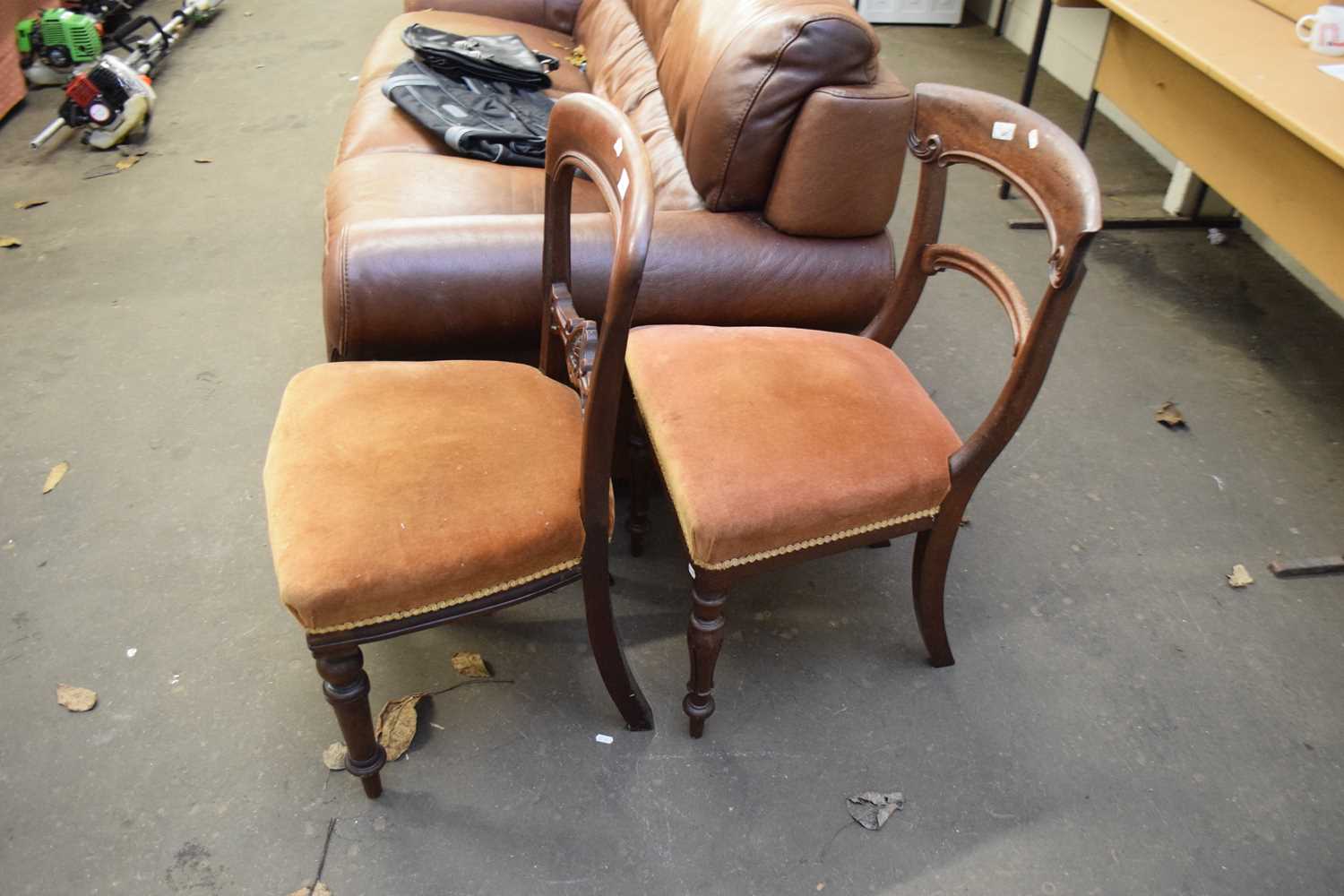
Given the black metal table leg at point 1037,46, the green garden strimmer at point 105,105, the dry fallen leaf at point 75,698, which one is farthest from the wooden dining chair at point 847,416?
the green garden strimmer at point 105,105

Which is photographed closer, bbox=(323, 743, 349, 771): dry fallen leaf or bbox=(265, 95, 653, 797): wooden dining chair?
bbox=(265, 95, 653, 797): wooden dining chair

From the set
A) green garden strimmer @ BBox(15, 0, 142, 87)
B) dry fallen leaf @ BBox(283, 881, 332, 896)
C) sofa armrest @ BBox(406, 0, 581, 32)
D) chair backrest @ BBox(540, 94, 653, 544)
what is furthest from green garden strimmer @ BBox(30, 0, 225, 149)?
dry fallen leaf @ BBox(283, 881, 332, 896)

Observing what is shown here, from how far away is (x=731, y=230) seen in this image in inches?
61.1

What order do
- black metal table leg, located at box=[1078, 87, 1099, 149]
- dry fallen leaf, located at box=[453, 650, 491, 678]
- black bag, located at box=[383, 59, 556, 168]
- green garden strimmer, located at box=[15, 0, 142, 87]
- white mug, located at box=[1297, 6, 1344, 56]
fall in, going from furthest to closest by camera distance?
green garden strimmer, located at box=[15, 0, 142, 87]
black metal table leg, located at box=[1078, 87, 1099, 149]
black bag, located at box=[383, 59, 556, 168]
white mug, located at box=[1297, 6, 1344, 56]
dry fallen leaf, located at box=[453, 650, 491, 678]

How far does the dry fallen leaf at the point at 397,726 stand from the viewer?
1.43 meters

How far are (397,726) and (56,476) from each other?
1.02 m

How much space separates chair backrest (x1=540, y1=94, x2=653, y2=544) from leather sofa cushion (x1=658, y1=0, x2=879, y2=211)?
0.34 meters

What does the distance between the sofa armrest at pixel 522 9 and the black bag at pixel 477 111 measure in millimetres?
586

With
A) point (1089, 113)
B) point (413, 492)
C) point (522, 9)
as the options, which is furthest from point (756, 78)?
point (1089, 113)

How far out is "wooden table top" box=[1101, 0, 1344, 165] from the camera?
1.67 meters

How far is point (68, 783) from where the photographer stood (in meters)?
1.38

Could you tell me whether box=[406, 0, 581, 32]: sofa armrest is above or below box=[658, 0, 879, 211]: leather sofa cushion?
below

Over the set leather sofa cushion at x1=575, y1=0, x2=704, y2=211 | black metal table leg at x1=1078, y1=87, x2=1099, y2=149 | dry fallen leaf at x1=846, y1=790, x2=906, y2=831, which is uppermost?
leather sofa cushion at x1=575, y1=0, x2=704, y2=211

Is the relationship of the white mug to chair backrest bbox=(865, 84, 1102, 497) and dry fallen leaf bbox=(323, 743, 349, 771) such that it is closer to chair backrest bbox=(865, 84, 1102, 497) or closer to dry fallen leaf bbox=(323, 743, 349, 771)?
chair backrest bbox=(865, 84, 1102, 497)
